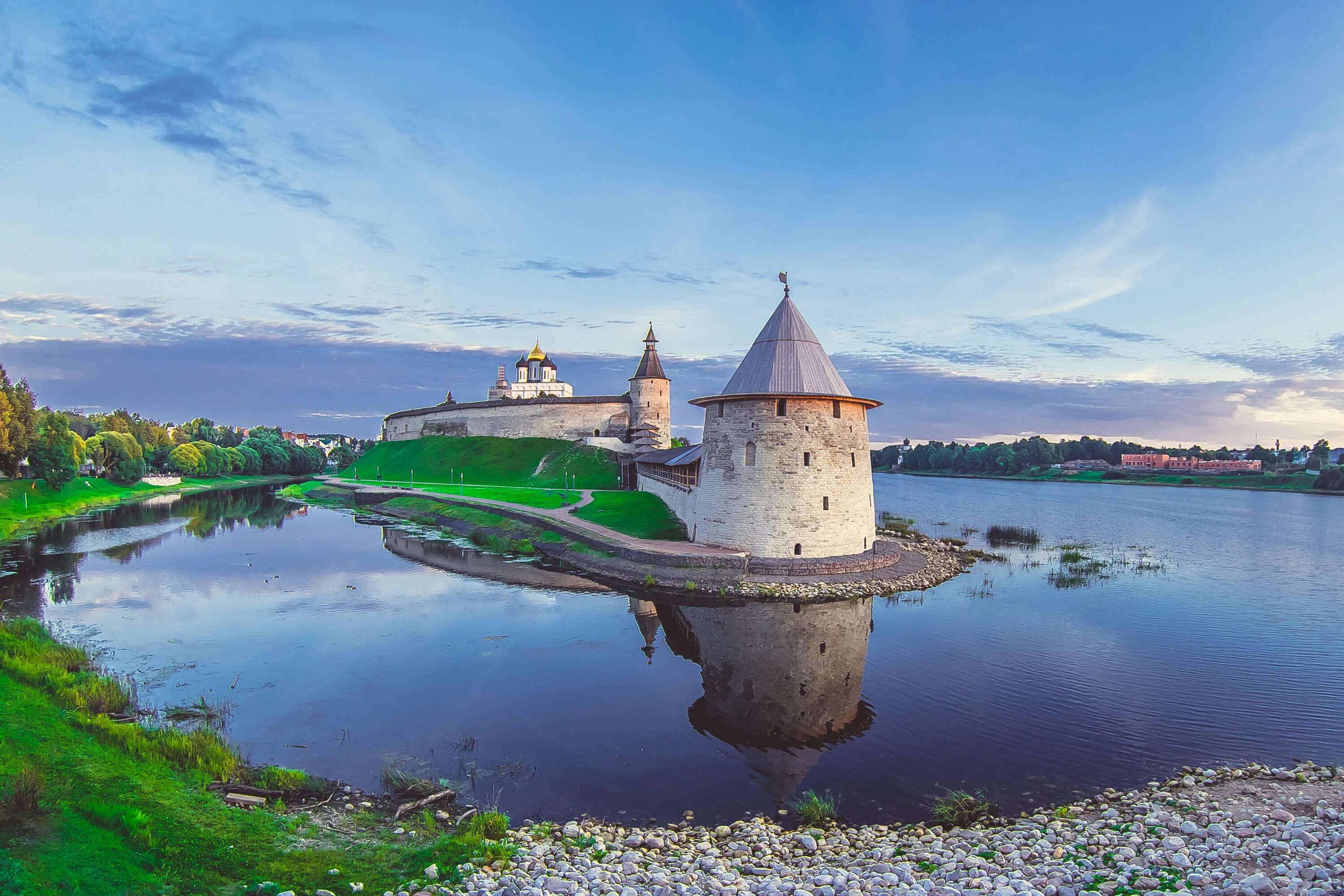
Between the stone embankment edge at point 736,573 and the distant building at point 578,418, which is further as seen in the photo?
the distant building at point 578,418

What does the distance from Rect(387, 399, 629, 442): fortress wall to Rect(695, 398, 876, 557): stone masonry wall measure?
28379 mm

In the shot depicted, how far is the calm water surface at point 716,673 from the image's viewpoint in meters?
8.45

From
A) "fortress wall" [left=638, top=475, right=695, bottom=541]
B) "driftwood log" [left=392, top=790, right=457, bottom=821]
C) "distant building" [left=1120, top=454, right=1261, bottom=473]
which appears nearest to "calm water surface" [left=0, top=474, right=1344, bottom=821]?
"driftwood log" [left=392, top=790, right=457, bottom=821]

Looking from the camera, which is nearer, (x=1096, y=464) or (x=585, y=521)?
(x=585, y=521)

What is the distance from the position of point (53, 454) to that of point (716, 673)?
42237 mm

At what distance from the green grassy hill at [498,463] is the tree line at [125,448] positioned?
14.1 metres

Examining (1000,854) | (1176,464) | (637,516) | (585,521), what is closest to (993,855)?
(1000,854)

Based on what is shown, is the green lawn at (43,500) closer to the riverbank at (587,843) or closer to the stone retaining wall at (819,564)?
the riverbank at (587,843)

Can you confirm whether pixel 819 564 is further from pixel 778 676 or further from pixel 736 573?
pixel 778 676

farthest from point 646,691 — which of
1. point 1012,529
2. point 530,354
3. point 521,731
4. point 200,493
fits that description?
point 530,354

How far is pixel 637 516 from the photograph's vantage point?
2619 centimetres

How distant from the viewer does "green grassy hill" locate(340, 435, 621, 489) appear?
145 feet

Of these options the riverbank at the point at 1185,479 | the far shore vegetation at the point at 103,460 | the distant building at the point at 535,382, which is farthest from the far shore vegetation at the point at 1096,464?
the far shore vegetation at the point at 103,460

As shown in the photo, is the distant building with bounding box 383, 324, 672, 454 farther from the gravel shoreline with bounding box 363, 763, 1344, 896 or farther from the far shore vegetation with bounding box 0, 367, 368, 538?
the gravel shoreline with bounding box 363, 763, 1344, 896
